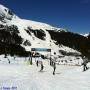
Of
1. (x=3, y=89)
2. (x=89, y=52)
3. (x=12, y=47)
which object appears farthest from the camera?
(x=12, y=47)

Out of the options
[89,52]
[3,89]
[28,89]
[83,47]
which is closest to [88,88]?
[28,89]

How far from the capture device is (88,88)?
20375mm

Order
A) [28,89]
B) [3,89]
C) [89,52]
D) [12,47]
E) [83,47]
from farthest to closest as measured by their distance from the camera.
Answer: [12,47]
[83,47]
[89,52]
[28,89]
[3,89]

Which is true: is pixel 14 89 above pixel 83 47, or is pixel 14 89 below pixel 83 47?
below

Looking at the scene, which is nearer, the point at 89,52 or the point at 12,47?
the point at 89,52

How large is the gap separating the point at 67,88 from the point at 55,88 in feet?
3.45

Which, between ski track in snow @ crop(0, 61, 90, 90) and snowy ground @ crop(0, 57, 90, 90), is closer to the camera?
snowy ground @ crop(0, 57, 90, 90)

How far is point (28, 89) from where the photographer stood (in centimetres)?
1981

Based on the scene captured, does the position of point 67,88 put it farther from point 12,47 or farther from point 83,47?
point 12,47

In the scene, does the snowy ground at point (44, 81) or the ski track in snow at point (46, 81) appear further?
the ski track in snow at point (46, 81)

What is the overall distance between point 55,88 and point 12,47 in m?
138

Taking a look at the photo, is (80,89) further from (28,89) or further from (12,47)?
(12,47)

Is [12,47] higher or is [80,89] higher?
[12,47]

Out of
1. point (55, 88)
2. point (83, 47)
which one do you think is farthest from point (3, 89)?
point (83, 47)
